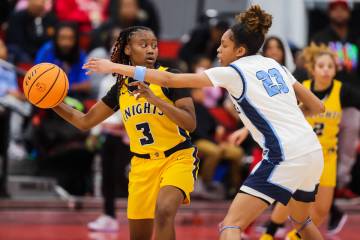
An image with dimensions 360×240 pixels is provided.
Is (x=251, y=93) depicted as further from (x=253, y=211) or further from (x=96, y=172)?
(x=96, y=172)

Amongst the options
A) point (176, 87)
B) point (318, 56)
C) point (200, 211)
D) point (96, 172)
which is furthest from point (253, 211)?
point (96, 172)

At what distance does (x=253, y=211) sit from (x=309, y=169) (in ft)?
1.66

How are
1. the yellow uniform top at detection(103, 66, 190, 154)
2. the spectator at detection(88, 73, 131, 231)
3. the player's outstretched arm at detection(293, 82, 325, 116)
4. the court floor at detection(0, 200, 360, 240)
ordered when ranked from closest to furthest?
1. the player's outstretched arm at detection(293, 82, 325, 116)
2. the yellow uniform top at detection(103, 66, 190, 154)
3. the court floor at detection(0, 200, 360, 240)
4. the spectator at detection(88, 73, 131, 231)

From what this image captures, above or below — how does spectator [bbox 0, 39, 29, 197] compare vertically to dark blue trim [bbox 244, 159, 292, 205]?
below

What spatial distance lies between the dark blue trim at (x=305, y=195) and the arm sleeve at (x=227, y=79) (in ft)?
3.00

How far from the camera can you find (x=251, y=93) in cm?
643

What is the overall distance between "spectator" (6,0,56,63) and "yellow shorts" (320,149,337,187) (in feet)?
18.5

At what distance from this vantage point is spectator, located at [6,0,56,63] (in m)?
13.4

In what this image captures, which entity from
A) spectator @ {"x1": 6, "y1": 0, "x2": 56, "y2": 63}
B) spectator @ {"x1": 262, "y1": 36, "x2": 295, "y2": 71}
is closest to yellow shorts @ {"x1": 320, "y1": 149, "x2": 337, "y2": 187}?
spectator @ {"x1": 262, "y1": 36, "x2": 295, "y2": 71}

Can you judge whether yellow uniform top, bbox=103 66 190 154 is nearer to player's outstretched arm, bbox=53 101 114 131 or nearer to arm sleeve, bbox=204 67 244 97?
player's outstretched arm, bbox=53 101 114 131

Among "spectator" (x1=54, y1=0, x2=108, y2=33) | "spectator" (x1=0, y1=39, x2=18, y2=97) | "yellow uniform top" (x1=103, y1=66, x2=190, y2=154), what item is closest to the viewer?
"yellow uniform top" (x1=103, y1=66, x2=190, y2=154)

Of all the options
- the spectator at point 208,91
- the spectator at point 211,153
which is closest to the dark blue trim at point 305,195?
the spectator at point 211,153

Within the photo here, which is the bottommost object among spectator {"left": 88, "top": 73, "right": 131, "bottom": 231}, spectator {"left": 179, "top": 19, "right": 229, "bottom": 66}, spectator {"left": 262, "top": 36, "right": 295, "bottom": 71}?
spectator {"left": 88, "top": 73, "right": 131, "bottom": 231}

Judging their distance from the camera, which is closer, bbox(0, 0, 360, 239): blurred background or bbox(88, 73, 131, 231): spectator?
A: bbox(88, 73, 131, 231): spectator
